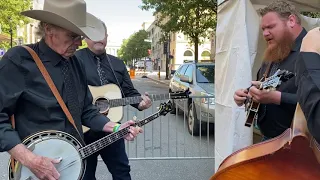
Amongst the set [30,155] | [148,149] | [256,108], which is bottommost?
[148,149]

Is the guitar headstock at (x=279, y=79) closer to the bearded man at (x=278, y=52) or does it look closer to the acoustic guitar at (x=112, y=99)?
the bearded man at (x=278, y=52)

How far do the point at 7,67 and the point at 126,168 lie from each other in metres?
1.57

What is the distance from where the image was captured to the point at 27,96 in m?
1.97

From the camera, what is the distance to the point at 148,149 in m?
6.32

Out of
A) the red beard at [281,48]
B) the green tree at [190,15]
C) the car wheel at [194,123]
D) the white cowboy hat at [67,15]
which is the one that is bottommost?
the car wheel at [194,123]

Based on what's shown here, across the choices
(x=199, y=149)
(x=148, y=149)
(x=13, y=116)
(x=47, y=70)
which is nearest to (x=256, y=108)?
(x=47, y=70)

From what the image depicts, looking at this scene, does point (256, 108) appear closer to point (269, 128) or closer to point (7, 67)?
point (269, 128)

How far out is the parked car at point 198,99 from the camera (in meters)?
6.16

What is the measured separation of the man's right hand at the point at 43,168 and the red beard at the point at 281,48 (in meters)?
1.66

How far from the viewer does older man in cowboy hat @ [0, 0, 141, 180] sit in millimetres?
1872

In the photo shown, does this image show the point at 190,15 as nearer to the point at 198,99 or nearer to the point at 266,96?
the point at 198,99

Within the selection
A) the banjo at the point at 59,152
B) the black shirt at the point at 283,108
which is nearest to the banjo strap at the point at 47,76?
the banjo at the point at 59,152

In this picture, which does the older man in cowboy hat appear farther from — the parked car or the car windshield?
the car windshield

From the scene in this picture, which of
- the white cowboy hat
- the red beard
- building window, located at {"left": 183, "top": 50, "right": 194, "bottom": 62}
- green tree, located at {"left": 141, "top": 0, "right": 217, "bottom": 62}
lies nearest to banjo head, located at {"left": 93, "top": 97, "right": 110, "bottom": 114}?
the white cowboy hat
